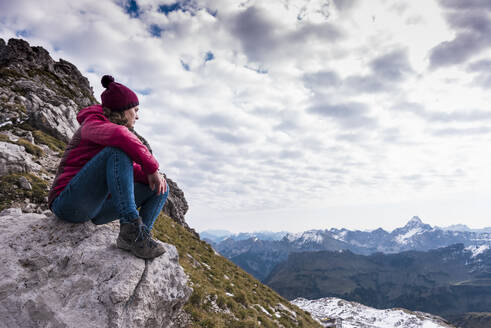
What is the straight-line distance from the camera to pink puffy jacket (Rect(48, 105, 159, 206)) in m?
4.35

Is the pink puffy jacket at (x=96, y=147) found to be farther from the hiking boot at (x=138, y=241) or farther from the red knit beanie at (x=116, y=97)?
the hiking boot at (x=138, y=241)

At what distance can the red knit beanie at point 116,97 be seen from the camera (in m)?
4.99

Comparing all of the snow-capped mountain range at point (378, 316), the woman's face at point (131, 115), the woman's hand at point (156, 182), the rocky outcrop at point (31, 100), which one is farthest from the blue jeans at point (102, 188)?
the snow-capped mountain range at point (378, 316)

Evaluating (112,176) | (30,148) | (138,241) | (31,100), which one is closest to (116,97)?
(112,176)

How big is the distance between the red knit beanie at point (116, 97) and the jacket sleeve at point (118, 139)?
0.52 metres

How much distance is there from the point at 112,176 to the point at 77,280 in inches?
85.7

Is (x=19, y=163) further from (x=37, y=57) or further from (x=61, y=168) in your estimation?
(x=37, y=57)

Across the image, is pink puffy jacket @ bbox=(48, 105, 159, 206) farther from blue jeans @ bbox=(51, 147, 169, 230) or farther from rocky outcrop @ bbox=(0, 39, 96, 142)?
rocky outcrop @ bbox=(0, 39, 96, 142)

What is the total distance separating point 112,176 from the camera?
4297mm

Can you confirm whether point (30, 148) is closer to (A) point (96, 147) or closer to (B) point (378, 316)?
(A) point (96, 147)

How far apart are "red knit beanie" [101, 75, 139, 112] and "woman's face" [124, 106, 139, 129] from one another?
87mm

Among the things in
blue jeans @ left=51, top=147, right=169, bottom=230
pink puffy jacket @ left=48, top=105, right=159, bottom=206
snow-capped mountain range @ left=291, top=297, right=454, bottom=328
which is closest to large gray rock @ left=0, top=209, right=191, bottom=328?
blue jeans @ left=51, top=147, right=169, bottom=230

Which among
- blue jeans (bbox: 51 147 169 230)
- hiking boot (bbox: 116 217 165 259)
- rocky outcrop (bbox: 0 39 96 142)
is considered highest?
rocky outcrop (bbox: 0 39 96 142)

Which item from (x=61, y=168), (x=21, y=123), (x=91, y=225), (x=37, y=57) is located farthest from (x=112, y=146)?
(x=37, y=57)
